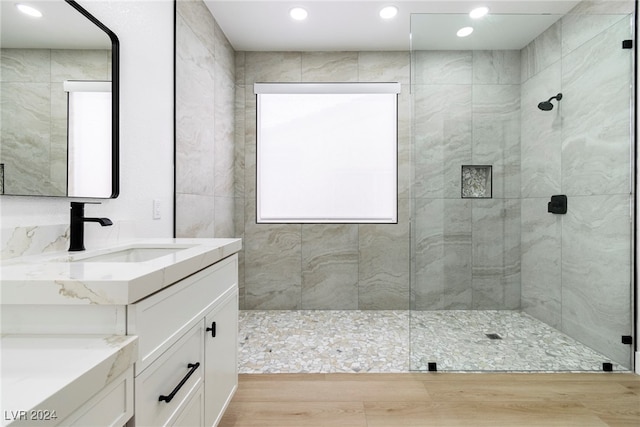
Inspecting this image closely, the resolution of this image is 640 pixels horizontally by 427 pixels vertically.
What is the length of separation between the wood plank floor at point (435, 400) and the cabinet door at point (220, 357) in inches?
11.7

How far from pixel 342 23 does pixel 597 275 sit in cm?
262

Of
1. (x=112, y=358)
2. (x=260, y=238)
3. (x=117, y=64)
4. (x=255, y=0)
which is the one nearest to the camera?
(x=112, y=358)

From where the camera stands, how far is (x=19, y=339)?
67cm

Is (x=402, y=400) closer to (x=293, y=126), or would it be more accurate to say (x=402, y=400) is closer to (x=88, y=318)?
(x=88, y=318)

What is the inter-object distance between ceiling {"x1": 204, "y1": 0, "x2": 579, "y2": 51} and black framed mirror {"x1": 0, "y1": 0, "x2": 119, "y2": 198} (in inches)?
56.3

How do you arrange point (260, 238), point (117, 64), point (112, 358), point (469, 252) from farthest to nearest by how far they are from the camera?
point (260, 238)
point (469, 252)
point (117, 64)
point (112, 358)

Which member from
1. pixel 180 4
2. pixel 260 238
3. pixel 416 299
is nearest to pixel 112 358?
pixel 416 299

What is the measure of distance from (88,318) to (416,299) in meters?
1.89

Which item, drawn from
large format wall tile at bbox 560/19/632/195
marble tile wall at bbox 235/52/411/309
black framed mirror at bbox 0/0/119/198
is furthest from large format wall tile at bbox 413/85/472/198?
black framed mirror at bbox 0/0/119/198

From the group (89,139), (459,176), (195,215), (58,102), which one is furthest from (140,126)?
(459,176)

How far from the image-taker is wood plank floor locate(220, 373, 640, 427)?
1578 mm

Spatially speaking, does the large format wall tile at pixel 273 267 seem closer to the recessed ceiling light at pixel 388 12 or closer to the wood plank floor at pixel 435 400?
the wood plank floor at pixel 435 400

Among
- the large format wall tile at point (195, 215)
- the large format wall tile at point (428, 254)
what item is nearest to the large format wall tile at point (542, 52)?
the large format wall tile at point (428, 254)

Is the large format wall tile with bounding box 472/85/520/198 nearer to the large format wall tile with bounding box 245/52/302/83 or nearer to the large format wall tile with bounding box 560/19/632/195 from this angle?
the large format wall tile with bounding box 560/19/632/195
